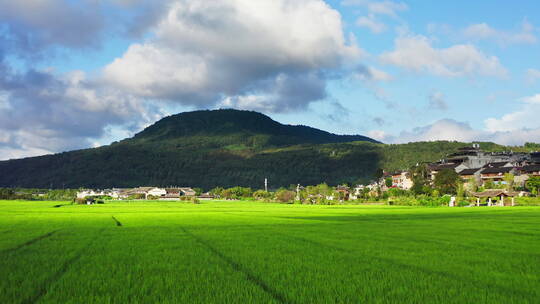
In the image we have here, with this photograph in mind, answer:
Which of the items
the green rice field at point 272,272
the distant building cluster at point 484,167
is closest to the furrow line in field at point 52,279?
the green rice field at point 272,272

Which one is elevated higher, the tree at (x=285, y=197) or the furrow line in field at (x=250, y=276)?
the tree at (x=285, y=197)

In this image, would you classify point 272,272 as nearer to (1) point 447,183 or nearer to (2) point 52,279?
(2) point 52,279

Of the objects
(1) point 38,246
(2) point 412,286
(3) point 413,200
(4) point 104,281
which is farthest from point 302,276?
(3) point 413,200

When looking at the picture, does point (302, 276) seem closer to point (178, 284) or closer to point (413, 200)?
point (178, 284)

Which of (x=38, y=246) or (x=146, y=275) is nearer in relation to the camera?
(x=146, y=275)

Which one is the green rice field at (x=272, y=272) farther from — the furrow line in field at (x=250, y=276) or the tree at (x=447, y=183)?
the tree at (x=447, y=183)

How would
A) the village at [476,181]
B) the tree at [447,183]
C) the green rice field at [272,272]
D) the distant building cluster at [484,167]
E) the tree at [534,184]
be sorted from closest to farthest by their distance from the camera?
the green rice field at [272,272] → the village at [476,181] → the tree at [534,184] → the tree at [447,183] → the distant building cluster at [484,167]

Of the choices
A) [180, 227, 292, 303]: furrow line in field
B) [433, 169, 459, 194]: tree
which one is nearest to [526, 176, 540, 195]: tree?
[433, 169, 459, 194]: tree

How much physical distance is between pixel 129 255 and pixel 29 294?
21.4ft

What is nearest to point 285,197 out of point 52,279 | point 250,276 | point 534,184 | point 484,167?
point 484,167

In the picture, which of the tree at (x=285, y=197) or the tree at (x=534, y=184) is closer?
the tree at (x=534, y=184)

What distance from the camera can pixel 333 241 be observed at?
838 inches

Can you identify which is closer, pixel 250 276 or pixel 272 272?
pixel 250 276

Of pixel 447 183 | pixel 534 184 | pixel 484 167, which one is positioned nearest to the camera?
pixel 534 184
